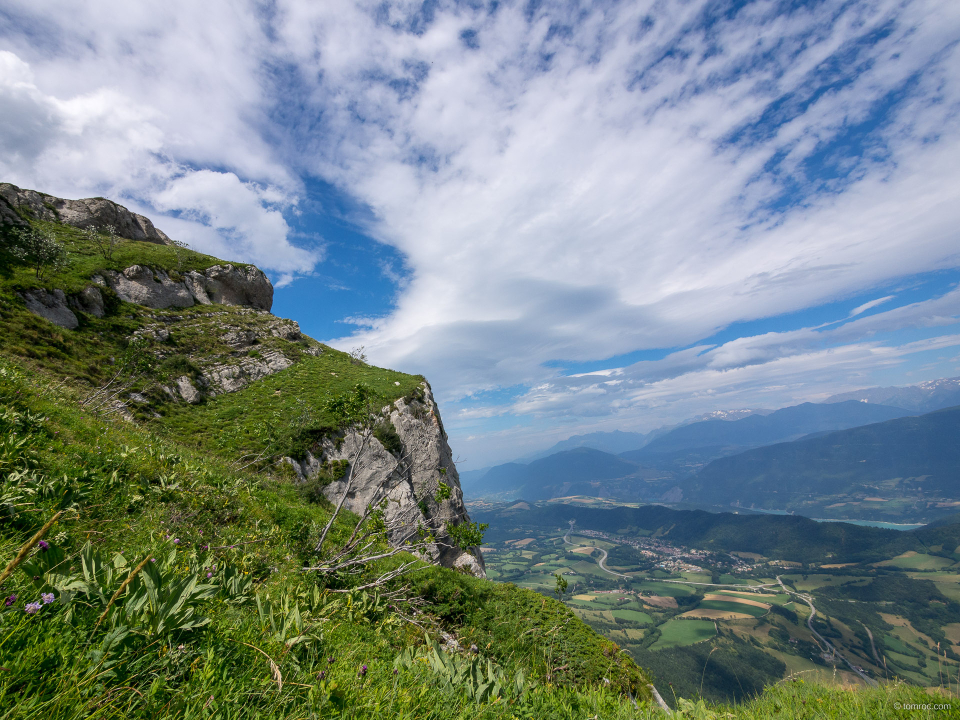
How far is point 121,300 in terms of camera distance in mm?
28781

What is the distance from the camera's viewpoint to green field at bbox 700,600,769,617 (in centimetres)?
10288

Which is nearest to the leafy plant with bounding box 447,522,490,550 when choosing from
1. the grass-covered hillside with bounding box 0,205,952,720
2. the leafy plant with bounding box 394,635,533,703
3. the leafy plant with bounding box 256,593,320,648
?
the grass-covered hillside with bounding box 0,205,952,720

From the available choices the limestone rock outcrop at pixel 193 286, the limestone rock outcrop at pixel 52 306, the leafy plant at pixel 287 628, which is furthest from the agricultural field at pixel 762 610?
the limestone rock outcrop at pixel 193 286

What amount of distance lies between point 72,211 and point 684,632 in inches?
5390

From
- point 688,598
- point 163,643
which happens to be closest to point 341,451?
point 163,643

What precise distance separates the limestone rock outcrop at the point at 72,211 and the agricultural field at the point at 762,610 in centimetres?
6808

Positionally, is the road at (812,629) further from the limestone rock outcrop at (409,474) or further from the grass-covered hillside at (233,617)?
the grass-covered hillside at (233,617)

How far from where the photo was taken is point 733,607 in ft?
357

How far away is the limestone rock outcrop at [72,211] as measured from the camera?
107ft

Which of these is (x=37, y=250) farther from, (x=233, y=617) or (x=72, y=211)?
(x=233, y=617)

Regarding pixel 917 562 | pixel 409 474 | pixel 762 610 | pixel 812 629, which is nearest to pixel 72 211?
pixel 409 474

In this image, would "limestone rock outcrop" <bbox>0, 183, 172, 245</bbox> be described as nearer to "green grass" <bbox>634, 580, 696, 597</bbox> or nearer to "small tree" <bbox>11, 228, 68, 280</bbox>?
"small tree" <bbox>11, 228, 68, 280</bbox>

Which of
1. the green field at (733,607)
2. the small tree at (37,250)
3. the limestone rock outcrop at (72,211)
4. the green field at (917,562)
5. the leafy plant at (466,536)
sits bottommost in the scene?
the green field at (917,562)

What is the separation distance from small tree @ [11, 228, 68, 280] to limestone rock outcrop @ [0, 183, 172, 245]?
4059mm
